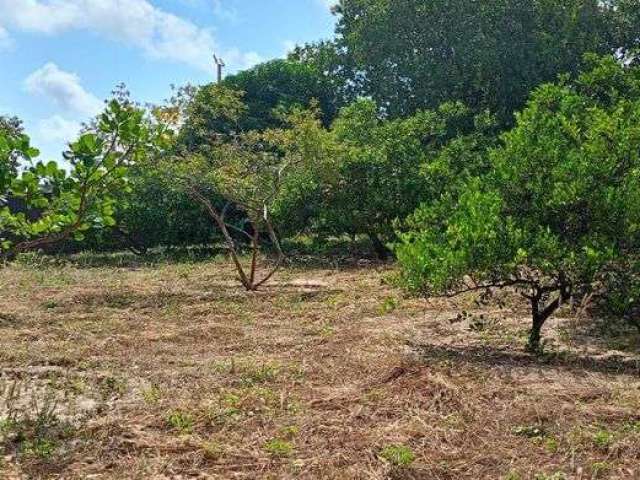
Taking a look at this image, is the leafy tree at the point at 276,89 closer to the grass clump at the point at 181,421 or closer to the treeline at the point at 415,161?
the treeline at the point at 415,161

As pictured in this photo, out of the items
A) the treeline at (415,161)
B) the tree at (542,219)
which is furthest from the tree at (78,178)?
the tree at (542,219)

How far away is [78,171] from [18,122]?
99.7 feet

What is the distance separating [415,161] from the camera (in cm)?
1783

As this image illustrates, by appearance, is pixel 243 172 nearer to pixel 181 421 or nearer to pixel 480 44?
pixel 181 421

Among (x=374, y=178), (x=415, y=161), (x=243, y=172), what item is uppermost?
(x=415, y=161)

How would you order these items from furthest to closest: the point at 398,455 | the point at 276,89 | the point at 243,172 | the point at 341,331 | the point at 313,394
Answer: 1. the point at 276,89
2. the point at 243,172
3. the point at 341,331
4. the point at 313,394
5. the point at 398,455

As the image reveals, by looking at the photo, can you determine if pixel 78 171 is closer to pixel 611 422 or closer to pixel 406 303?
pixel 611 422

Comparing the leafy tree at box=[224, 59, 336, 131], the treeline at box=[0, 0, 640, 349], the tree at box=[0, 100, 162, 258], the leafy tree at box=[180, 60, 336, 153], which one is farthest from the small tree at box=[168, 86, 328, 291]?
the leafy tree at box=[224, 59, 336, 131]

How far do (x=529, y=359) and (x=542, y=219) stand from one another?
4.76 feet

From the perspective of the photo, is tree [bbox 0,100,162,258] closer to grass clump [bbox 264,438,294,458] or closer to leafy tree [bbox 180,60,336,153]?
grass clump [bbox 264,438,294,458]

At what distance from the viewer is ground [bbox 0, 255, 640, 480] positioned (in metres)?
4.19

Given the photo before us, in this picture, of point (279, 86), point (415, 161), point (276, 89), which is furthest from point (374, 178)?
point (279, 86)

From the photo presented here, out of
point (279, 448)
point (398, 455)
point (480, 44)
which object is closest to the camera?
point (398, 455)

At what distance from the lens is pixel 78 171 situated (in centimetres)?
454
